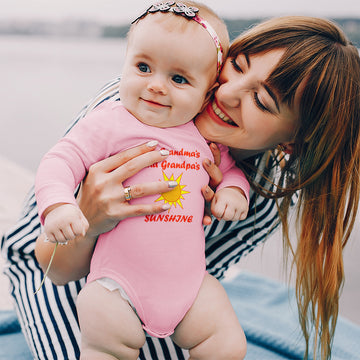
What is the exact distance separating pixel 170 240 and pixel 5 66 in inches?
109

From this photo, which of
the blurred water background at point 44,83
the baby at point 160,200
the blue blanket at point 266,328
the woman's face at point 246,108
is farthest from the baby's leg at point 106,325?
the blurred water background at point 44,83

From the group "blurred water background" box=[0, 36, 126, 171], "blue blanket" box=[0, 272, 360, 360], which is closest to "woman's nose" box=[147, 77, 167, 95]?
"blue blanket" box=[0, 272, 360, 360]

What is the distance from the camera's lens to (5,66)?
3.20 meters

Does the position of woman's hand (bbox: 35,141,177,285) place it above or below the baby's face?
below

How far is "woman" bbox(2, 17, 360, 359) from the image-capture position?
0.84m

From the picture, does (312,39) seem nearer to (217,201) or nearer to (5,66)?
(217,201)

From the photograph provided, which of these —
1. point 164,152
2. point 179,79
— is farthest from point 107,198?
point 179,79

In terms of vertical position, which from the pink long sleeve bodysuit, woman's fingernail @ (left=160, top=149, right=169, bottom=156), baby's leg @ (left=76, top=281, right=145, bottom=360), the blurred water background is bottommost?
the blurred water background

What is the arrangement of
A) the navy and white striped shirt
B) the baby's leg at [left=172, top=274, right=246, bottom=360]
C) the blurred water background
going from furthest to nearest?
the blurred water background
the navy and white striped shirt
the baby's leg at [left=172, top=274, right=246, bottom=360]

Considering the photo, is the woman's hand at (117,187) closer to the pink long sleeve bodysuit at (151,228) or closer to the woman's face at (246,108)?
the pink long sleeve bodysuit at (151,228)

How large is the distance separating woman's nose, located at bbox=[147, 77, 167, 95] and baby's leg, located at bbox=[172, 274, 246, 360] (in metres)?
0.34

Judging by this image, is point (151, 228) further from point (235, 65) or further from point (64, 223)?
point (235, 65)

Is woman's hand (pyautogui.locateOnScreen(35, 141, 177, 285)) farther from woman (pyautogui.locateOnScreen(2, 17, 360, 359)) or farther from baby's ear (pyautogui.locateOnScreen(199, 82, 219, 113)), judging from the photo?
baby's ear (pyautogui.locateOnScreen(199, 82, 219, 113))

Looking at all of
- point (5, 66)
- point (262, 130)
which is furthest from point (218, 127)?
point (5, 66)
